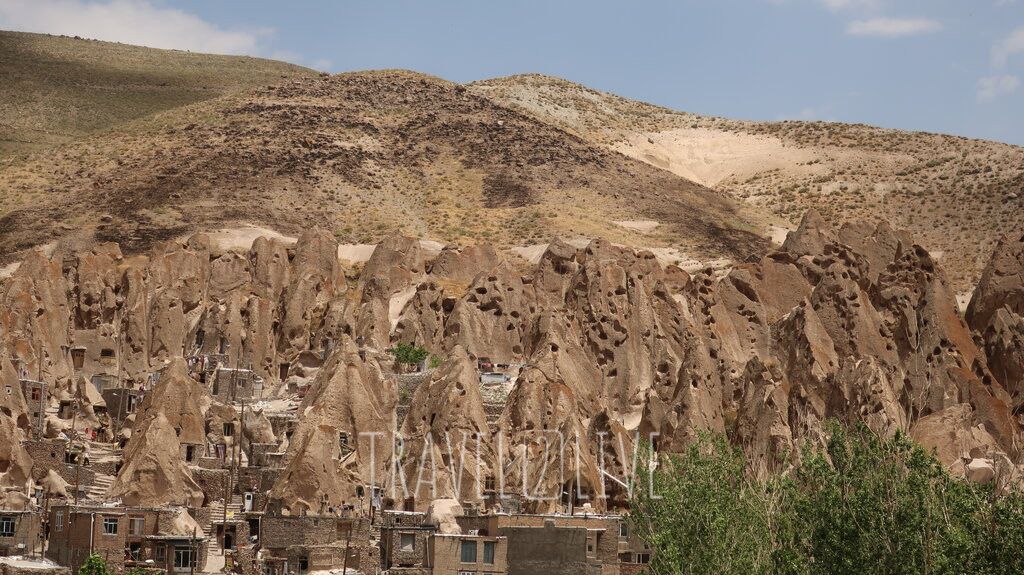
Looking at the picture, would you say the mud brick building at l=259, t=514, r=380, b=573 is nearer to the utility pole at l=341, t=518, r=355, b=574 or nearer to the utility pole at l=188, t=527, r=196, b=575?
the utility pole at l=341, t=518, r=355, b=574

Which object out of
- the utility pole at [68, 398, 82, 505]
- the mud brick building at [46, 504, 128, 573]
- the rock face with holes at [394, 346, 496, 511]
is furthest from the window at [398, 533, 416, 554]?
the utility pole at [68, 398, 82, 505]

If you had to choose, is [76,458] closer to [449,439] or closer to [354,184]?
[449,439]

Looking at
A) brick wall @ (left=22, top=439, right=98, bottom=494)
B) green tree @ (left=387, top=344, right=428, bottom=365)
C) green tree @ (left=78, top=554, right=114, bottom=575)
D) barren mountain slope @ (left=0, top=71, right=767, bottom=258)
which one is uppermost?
barren mountain slope @ (left=0, top=71, right=767, bottom=258)

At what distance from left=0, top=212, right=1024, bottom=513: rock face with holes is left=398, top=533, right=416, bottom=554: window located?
6251 mm

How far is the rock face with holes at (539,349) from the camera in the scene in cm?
7900

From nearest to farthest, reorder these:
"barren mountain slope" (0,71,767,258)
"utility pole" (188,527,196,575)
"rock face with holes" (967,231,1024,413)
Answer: "utility pole" (188,527,196,575) → "rock face with holes" (967,231,1024,413) → "barren mountain slope" (0,71,767,258)

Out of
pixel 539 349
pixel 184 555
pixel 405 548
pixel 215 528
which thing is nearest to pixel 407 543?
pixel 405 548

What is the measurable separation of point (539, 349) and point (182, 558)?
96.5ft

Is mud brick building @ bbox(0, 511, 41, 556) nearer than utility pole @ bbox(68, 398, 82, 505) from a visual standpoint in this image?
Yes

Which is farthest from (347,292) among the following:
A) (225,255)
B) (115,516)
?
(115,516)

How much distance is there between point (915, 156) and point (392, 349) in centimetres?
11070

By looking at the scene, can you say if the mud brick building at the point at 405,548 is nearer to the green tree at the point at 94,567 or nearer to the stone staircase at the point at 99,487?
the green tree at the point at 94,567

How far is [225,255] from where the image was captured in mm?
117438

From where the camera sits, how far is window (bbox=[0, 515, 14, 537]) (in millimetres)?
67938
